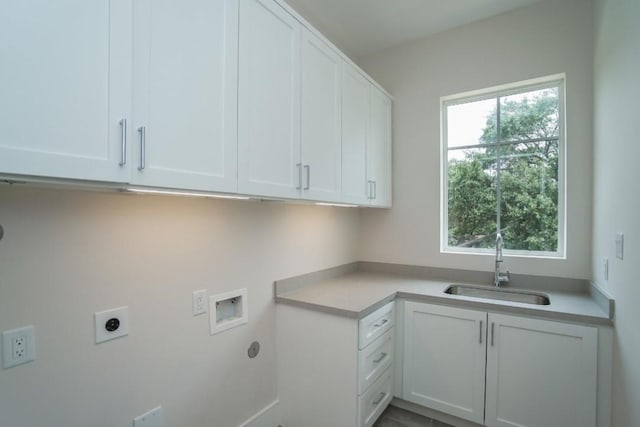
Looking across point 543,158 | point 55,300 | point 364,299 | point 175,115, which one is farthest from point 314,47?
point 543,158

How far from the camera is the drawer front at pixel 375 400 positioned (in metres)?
1.75

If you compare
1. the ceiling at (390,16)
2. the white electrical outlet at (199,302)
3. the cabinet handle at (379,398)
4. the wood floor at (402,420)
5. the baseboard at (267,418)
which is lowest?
the wood floor at (402,420)

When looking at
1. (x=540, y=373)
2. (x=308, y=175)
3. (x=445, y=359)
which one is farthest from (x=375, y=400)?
(x=308, y=175)

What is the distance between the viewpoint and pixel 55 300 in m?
1.10

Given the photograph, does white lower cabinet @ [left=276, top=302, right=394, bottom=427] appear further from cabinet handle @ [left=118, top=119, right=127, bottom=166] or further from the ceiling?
the ceiling

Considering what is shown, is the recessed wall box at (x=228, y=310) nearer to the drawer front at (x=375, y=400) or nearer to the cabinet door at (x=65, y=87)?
the drawer front at (x=375, y=400)

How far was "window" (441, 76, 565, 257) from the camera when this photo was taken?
7.56 ft

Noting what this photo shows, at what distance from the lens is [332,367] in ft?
5.87

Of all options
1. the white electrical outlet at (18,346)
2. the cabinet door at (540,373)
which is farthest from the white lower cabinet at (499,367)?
the white electrical outlet at (18,346)

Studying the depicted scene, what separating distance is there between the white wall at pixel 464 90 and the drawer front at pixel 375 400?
104 cm

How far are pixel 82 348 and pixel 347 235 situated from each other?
2.04 m

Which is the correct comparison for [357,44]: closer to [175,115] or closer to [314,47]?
[314,47]

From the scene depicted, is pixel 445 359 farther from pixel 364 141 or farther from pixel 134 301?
pixel 134 301

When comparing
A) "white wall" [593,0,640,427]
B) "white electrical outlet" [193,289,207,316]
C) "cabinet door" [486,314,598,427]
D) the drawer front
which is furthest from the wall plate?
"white wall" [593,0,640,427]
